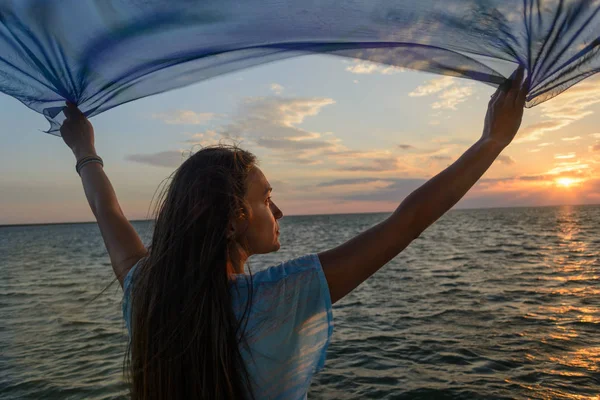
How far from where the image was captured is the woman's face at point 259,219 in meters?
1.63

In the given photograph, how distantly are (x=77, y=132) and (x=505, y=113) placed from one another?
72.3 inches

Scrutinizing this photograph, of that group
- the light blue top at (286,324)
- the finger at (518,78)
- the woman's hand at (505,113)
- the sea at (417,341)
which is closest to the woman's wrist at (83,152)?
the light blue top at (286,324)

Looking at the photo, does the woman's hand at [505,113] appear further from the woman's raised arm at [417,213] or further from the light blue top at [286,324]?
the light blue top at [286,324]

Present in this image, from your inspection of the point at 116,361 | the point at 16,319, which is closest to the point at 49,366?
the point at 116,361

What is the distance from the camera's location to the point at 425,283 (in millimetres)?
16344

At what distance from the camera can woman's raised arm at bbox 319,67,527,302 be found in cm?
133

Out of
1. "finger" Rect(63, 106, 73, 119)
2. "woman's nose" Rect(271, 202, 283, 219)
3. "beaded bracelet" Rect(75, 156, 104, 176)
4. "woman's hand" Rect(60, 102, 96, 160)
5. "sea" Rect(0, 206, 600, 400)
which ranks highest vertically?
"finger" Rect(63, 106, 73, 119)

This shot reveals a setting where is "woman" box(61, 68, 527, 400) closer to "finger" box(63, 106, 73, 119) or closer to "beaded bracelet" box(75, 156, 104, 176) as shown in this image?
"beaded bracelet" box(75, 156, 104, 176)

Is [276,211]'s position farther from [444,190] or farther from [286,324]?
[444,190]

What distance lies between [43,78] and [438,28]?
175cm

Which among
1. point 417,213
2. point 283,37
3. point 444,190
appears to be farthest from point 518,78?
point 283,37

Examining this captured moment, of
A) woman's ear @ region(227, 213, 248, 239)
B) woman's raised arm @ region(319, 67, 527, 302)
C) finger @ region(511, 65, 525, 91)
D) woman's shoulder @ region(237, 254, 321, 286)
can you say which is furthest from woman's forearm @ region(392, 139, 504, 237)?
woman's ear @ region(227, 213, 248, 239)

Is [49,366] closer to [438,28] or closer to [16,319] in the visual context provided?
[16,319]

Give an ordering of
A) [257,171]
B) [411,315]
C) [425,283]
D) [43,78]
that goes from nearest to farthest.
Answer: [257,171] → [43,78] → [411,315] → [425,283]
